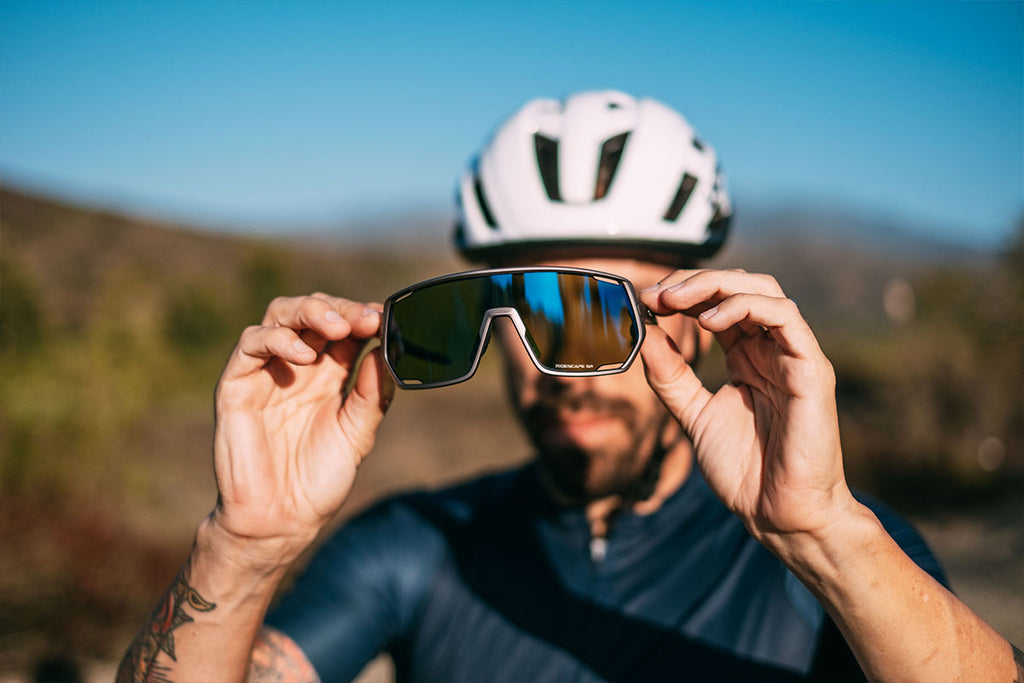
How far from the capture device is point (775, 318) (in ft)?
4.64

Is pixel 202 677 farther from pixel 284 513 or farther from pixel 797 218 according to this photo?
pixel 797 218

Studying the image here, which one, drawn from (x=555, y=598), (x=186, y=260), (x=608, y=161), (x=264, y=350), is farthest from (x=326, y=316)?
(x=186, y=260)

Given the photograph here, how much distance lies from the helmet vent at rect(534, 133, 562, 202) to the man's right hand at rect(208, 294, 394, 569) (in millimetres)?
1101

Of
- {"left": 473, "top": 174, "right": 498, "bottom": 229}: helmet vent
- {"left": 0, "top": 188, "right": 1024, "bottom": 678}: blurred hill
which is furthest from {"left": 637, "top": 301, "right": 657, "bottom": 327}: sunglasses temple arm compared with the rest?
{"left": 0, "top": 188, "right": 1024, "bottom": 678}: blurred hill

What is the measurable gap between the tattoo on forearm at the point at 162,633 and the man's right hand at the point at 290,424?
22 cm

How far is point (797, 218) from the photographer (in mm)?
111312

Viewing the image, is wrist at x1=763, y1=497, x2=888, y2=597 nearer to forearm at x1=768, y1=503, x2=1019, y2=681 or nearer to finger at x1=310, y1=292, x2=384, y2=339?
forearm at x1=768, y1=503, x2=1019, y2=681

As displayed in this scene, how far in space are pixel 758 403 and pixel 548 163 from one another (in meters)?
1.48

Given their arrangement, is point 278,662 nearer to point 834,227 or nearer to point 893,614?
point 893,614

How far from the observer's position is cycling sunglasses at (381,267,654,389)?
67.3 inches

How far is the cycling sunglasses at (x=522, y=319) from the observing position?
1709 mm

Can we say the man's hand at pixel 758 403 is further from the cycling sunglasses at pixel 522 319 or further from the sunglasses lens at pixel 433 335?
the sunglasses lens at pixel 433 335

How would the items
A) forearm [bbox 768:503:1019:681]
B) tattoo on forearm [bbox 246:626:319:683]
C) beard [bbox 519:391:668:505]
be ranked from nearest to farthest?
forearm [bbox 768:503:1019:681] < tattoo on forearm [bbox 246:626:319:683] < beard [bbox 519:391:668:505]

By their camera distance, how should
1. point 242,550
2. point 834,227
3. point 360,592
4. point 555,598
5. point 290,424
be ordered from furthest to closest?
point 834,227, point 360,592, point 555,598, point 290,424, point 242,550
